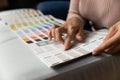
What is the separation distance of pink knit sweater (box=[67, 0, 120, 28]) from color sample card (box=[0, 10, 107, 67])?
69 mm

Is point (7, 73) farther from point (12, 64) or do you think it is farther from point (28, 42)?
point (28, 42)

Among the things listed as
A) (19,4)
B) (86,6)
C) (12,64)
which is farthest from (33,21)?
(19,4)

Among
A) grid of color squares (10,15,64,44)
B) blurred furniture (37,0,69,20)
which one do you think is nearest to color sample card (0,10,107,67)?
grid of color squares (10,15,64,44)

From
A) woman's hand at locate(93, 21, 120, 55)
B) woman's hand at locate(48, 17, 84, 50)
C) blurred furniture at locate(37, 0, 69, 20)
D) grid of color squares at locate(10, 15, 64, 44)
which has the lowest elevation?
blurred furniture at locate(37, 0, 69, 20)

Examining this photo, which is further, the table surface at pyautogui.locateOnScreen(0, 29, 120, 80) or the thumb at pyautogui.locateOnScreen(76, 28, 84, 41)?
the thumb at pyautogui.locateOnScreen(76, 28, 84, 41)

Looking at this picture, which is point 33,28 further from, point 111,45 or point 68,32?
point 111,45

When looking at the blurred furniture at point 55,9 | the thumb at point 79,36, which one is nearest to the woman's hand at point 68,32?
the thumb at point 79,36

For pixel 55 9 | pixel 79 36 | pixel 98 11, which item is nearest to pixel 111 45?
pixel 79 36

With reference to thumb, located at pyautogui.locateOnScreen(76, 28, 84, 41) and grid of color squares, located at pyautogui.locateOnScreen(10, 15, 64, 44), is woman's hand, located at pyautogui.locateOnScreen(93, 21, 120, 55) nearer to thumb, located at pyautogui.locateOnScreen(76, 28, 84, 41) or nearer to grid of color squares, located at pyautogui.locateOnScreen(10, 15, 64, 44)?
thumb, located at pyautogui.locateOnScreen(76, 28, 84, 41)

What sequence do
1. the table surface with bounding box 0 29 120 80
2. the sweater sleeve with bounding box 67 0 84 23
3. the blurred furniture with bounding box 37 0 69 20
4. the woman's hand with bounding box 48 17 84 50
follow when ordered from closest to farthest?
1. the table surface with bounding box 0 29 120 80
2. the woman's hand with bounding box 48 17 84 50
3. the sweater sleeve with bounding box 67 0 84 23
4. the blurred furniture with bounding box 37 0 69 20

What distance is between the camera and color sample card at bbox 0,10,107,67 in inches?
21.9

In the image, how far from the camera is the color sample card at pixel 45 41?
556mm

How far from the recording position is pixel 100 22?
813mm

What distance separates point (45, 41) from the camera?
2.20 ft
